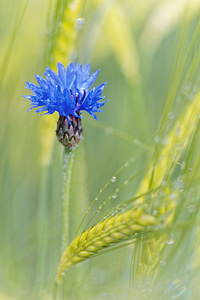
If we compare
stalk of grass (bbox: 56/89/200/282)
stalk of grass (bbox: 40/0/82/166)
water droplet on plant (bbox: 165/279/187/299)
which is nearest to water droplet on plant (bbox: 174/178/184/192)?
stalk of grass (bbox: 56/89/200/282)

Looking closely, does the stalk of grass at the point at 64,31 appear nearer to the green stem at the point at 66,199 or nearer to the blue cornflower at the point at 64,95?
the blue cornflower at the point at 64,95

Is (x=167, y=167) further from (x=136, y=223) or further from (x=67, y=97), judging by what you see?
(x=67, y=97)

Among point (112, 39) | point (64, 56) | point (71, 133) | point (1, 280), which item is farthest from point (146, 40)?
point (1, 280)

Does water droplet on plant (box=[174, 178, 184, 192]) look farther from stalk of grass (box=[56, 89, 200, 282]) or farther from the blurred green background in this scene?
the blurred green background

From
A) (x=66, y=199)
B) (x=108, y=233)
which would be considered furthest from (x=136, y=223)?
(x=66, y=199)

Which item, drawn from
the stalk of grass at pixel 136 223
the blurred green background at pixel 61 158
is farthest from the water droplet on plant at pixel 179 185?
the blurred green background at pixel 61 158

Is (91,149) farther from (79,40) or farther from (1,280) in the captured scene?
(1,280)

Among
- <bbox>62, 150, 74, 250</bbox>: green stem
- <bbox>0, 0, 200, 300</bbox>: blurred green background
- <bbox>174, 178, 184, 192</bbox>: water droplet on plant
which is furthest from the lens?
<bbox>0, 0, 200, 300</bbox>: blurred green background
